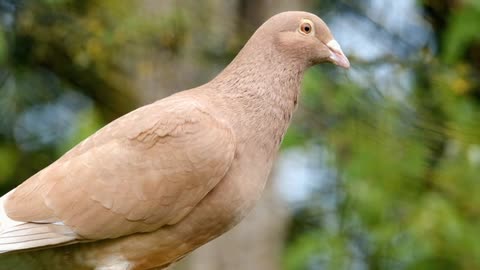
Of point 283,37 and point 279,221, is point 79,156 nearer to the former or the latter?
point 283,37

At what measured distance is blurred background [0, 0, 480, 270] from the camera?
26.5ft

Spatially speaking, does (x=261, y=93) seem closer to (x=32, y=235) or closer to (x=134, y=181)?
(x=134, y=181)

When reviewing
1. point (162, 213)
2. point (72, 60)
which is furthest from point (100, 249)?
point (72, 60)

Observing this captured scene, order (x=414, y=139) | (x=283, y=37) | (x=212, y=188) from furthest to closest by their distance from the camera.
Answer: (x=414, y=139)
(x=283, y=37)
(x=212, y=188)

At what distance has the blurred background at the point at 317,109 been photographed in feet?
26.5

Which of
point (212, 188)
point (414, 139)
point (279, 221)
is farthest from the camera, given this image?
point (279, 221)

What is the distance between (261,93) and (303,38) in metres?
0.34

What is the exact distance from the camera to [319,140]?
857 cm

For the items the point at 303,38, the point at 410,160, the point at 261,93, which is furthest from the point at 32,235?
the point at 410,160

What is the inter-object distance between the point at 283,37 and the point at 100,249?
49.9 inches

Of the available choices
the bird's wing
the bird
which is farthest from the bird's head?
the bird's wing

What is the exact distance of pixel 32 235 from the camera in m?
4.46

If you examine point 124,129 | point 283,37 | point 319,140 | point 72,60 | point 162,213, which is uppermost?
point 283,37

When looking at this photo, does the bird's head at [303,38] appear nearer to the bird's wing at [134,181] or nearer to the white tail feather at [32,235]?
the bird's wing at [134,181]
